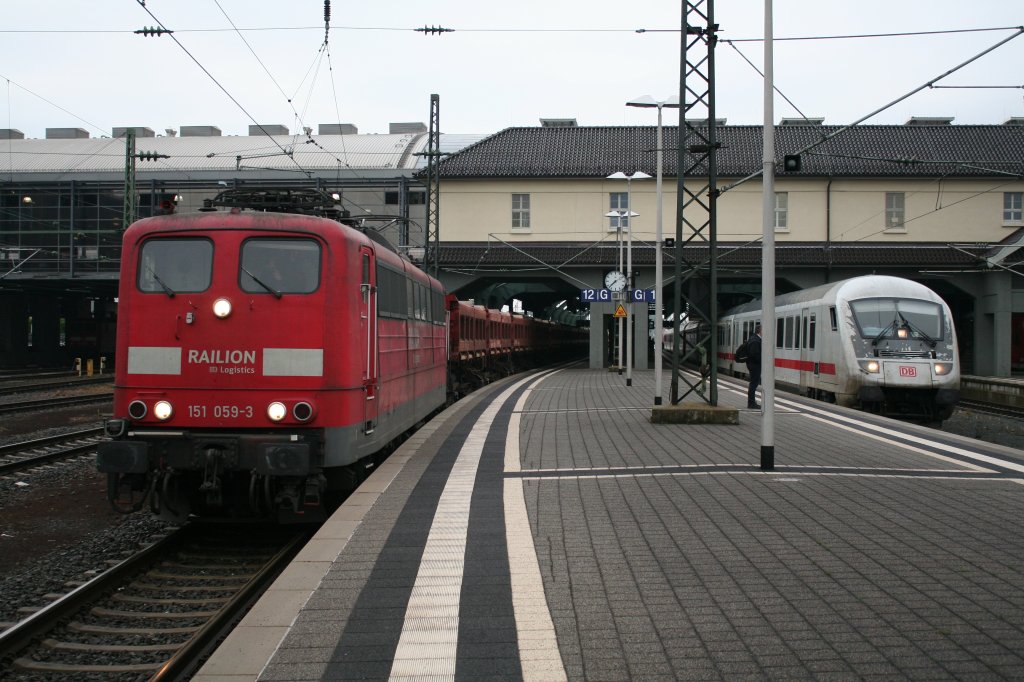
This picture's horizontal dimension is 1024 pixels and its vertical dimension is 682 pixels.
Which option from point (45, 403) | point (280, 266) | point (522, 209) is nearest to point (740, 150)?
point (522, 209)

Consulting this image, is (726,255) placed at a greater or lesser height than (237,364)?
greater

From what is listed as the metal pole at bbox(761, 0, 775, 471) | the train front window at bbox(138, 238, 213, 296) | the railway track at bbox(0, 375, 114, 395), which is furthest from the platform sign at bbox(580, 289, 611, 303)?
the train front window at bbox(138, 238, 213, 296)

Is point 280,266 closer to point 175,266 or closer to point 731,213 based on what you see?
point 175,266

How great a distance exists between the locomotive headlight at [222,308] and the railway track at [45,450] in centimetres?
619

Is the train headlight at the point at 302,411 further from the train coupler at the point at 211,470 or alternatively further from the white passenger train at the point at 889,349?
the white passenger train at the point at 889,349

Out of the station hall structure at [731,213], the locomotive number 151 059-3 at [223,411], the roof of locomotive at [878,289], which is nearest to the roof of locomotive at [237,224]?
the locomotive number 151 059-3 at [223,411]

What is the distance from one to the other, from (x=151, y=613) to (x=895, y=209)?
36.8 metres

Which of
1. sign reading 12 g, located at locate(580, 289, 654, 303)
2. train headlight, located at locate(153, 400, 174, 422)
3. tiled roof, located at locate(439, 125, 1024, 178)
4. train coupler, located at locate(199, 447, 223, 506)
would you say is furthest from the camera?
tiled roof, located at locate(439, 125, 1024, 178)

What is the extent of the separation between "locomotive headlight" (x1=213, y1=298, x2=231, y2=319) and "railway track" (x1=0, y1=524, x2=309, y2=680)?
203 centimetres

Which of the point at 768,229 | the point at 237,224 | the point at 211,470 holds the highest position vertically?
the point at 768,229

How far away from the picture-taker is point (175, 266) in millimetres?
8320

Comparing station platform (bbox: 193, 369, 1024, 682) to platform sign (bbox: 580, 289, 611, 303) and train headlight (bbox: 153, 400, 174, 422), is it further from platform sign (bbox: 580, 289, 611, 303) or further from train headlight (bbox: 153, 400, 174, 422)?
platform sign (bbox: 580, 289, 611, 303)

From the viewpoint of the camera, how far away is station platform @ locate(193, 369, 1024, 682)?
445cm

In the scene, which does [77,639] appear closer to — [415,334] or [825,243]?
[415,334]
